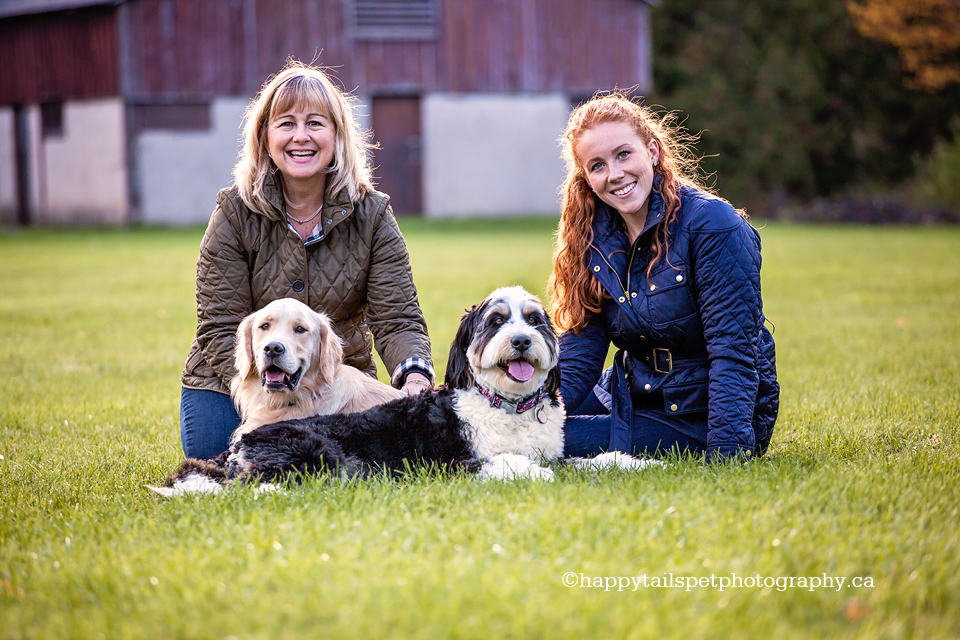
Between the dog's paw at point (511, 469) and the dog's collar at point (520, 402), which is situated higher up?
the dog's collar at point (520, 402)

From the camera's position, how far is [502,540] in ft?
10.2

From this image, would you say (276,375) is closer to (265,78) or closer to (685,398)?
(685,398)

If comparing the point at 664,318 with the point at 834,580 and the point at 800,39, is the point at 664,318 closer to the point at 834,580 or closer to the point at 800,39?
the point at 834,580

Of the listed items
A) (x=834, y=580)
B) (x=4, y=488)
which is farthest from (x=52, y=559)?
(x=834, y=580)

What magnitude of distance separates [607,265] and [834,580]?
6.92ft

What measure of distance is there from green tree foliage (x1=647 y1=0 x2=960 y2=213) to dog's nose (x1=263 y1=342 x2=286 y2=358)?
3025 centimetres

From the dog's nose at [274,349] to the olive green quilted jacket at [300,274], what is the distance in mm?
640

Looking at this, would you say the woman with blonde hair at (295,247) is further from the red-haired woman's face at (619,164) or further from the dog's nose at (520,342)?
the red-haired woman's face at (619,164)

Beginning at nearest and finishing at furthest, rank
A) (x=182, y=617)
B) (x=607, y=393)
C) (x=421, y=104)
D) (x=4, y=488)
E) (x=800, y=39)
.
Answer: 1. (x=182, y=617)
2. (x=4, y=488)
3. (x=607, y=393)
4. (x=421, y=104)
5. (x=800, y=39)

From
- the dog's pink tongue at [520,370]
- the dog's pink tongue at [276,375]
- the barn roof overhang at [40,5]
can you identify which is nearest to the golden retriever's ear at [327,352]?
the dog's pink tongue at [276,375]

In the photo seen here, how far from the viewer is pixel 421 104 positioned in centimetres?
2636

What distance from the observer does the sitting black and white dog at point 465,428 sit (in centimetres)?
402

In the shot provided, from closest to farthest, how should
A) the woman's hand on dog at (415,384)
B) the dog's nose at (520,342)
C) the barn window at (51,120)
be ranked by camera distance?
the dog's nose at (520,342) → the woman's hand on dog at (415,384) → the barn window at (51,120)

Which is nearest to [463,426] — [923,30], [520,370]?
[520,370]
